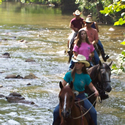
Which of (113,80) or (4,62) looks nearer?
(113,80)

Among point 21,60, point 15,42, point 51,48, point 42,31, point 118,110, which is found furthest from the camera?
point 42,31

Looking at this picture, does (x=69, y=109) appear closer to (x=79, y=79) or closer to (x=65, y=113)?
(x=65, y=113)

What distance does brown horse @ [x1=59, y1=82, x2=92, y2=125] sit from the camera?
4.62 metres

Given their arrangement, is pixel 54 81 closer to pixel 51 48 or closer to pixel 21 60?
pixel 21 60

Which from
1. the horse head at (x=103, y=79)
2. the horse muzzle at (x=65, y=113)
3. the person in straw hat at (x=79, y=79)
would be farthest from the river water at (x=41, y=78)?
the horse muzzle at (x=65, y=113)

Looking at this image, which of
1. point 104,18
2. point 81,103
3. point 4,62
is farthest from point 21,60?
point 104,18

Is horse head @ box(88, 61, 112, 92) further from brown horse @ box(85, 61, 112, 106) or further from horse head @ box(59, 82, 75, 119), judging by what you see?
horse head @ box(59, 82, 75, 119)

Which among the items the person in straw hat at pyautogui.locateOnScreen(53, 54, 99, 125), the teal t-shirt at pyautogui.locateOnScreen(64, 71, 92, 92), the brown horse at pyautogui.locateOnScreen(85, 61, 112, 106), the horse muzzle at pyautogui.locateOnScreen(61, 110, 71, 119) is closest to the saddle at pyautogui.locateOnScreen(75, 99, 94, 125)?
the person in straw hat at pyautogui.locateOnScreen(53, 54, 99, 125)

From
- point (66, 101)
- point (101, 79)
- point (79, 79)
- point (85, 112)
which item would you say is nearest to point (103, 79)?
point (101, 79)

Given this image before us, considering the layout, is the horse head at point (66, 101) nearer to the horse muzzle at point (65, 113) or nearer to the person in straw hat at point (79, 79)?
the horse muzzle at point (65, 113)

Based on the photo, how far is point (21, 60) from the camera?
17.5m

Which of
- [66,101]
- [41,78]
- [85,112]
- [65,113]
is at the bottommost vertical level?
[41,78]

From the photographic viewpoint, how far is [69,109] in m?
4.66

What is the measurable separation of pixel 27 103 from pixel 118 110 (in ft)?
10.0
